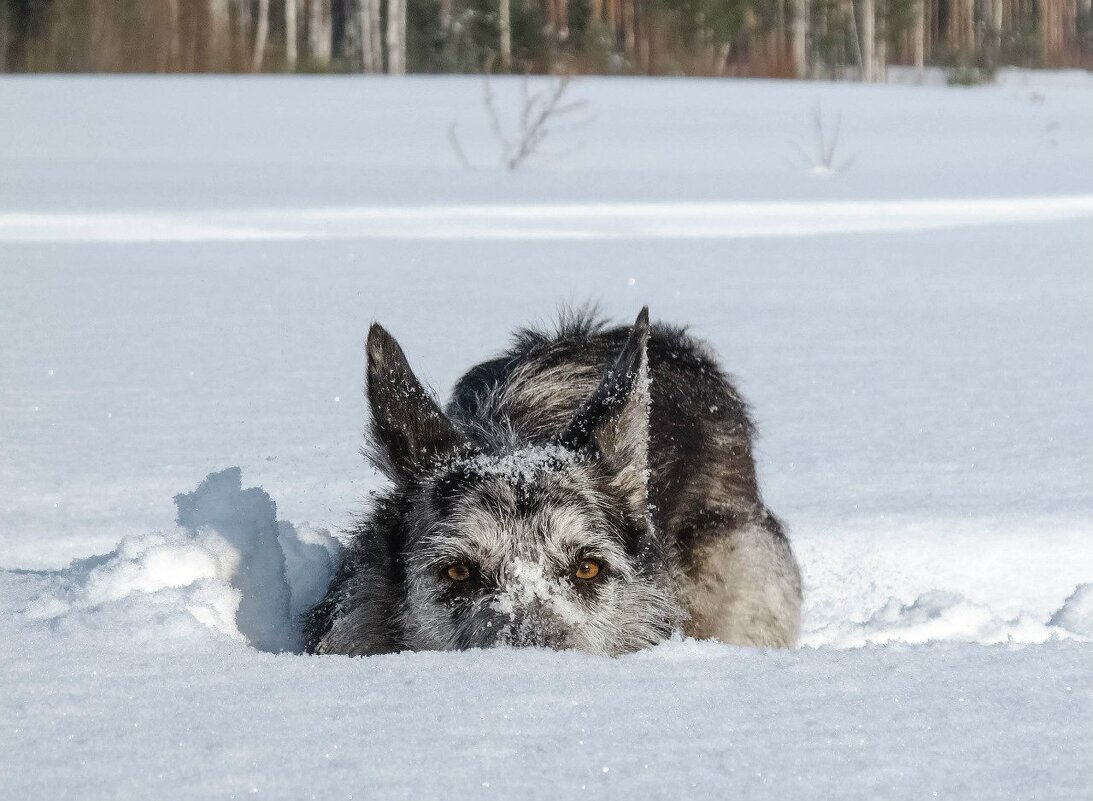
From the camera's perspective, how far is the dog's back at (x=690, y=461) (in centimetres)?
398

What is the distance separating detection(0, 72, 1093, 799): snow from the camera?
2.05 m

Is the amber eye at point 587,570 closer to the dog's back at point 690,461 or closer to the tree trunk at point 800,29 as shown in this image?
the dog's back at point 690,461

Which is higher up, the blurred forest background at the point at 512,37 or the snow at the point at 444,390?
the blurred forest background at the point at 512,37

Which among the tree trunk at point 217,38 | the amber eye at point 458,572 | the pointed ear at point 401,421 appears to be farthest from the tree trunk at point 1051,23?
the amber eye at point 458,572

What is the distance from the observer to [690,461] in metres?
4.14

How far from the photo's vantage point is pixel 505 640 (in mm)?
2982

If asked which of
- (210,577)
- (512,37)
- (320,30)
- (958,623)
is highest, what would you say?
(320,30)

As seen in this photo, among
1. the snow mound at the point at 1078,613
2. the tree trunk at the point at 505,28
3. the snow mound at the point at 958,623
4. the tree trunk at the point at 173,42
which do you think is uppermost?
the tree trunk at the point at 505,28

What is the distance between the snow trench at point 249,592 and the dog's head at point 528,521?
0.47 m

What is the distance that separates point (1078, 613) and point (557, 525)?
137 centimetres

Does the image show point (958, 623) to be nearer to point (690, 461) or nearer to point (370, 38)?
point (690, 461)

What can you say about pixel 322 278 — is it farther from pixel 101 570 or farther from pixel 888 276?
pixel 101 570

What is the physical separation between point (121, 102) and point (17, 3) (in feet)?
39.6

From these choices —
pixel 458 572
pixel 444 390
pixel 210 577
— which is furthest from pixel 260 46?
pixel 458 572
